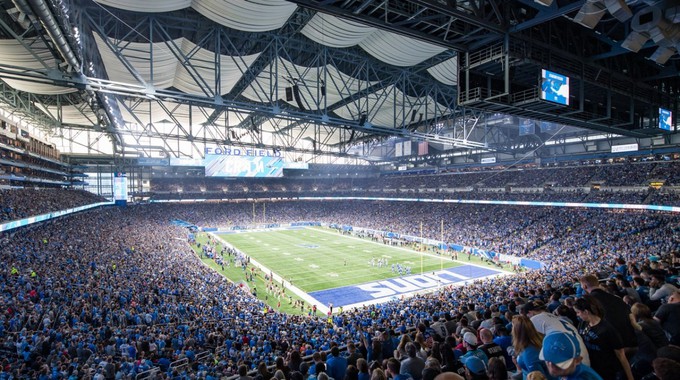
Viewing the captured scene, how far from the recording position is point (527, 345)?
115 inches

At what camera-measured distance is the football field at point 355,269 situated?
86.2ft

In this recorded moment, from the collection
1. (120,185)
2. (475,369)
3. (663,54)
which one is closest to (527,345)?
(475,369)

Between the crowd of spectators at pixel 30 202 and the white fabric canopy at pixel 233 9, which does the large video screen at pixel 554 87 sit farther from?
the crowd of spectators at pixel 30 202

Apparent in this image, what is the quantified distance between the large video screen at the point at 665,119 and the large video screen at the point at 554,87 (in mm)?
8516

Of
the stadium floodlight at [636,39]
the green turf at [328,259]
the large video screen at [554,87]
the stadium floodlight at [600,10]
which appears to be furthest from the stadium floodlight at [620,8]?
the green turf at [328,259]

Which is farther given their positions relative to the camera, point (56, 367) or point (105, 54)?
point (105, 54)

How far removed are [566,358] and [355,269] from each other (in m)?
31.1

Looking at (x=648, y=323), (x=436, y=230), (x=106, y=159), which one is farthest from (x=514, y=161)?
(x=106, y=159)

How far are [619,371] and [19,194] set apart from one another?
36.4m

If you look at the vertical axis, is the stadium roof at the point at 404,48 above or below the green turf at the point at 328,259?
above

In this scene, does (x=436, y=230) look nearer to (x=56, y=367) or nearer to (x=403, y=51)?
(x=403, y=51)

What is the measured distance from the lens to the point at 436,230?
152 ft

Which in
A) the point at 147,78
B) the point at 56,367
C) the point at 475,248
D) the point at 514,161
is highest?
the point at 147,78

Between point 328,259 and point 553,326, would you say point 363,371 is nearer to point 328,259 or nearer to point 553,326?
point 553,326
